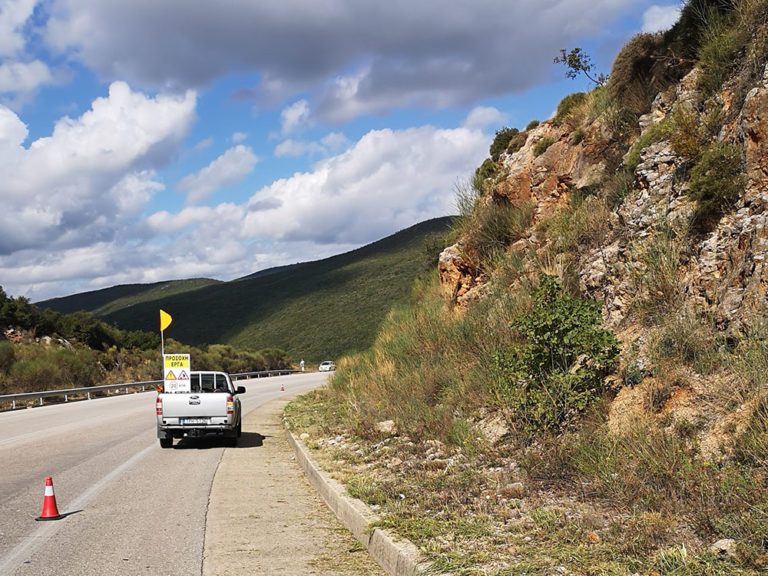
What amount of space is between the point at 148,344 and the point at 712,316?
48129mm

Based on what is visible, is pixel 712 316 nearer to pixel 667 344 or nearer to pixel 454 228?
pixel 667 344

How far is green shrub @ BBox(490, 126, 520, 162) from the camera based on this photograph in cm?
2461

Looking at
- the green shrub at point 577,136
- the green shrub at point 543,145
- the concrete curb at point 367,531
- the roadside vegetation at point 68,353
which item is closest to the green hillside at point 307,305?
the roadside vegetation at point 68,353

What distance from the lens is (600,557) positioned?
182 inches

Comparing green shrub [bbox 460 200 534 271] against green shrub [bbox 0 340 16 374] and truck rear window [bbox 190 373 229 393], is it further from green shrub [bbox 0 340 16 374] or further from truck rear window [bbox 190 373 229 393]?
green shrub [bbox 0 340 16 374]

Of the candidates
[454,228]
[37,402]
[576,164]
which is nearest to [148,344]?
[37,402]

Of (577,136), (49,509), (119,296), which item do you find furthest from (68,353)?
(119,296)

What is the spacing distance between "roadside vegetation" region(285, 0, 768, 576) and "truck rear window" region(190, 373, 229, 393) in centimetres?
224

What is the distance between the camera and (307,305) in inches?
4373

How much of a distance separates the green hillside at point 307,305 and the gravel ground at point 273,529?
62.5 m

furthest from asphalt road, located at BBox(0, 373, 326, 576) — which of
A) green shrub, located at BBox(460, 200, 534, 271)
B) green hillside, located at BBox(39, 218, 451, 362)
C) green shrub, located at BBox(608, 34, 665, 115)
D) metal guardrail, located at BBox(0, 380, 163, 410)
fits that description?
green hillside, located at BBox(39, 218, 451, 362)

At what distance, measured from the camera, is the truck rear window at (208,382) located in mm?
15721

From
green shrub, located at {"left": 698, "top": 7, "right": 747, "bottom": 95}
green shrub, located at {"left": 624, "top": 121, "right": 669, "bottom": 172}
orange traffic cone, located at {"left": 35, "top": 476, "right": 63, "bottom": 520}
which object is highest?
green shrub, located at {"left": 698, "top": 7, "right": 747, "bottom": 95}

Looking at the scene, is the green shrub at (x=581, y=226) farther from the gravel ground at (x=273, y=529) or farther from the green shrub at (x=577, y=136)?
the gravel ground at (x=273, y=529)
